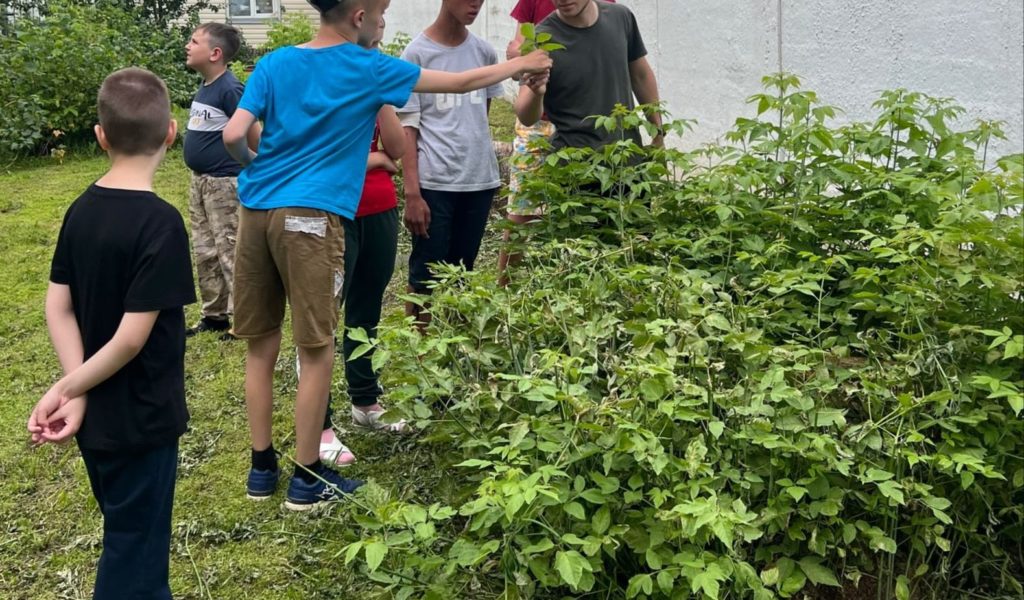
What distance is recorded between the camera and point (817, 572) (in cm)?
267

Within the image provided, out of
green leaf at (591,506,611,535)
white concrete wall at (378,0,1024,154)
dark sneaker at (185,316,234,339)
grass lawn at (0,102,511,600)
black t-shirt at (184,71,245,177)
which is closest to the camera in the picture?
green leaf at (591,506,611,535)

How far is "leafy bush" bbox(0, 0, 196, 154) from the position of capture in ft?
35.8

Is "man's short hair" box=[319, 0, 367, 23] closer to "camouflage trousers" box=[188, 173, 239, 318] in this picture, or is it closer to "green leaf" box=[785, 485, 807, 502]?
"green leaf" box=[785, 485, 807, 502]

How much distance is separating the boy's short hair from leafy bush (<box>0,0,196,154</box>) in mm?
8947

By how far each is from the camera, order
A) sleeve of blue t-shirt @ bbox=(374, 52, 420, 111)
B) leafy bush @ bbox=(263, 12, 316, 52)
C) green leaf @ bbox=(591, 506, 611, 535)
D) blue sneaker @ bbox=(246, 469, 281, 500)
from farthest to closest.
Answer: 1. leafy bush @ bbox=(263, 12, 316, 52)
2. blue sneaker @ bbox=(246, 469, 281, 500)
3. sleeve of blue t-shirt @ bbox=(374, 52, 420, 111)
4. green leaf @ bbox=(591, 506, 611, 535)

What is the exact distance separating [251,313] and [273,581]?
3.00ft

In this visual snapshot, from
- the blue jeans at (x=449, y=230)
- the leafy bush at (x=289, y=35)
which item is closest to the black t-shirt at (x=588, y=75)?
the blue jeans at (x=449, y=230)

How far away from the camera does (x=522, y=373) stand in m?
3.12

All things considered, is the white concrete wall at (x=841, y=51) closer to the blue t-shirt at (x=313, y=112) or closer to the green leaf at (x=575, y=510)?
the blue t-shirt at (x=313, y=112)

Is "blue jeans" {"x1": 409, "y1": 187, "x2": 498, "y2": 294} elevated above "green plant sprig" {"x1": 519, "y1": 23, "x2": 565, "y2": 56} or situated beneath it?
situated beneath

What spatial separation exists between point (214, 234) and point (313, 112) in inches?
95.0

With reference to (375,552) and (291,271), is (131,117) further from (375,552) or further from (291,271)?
(375,552)

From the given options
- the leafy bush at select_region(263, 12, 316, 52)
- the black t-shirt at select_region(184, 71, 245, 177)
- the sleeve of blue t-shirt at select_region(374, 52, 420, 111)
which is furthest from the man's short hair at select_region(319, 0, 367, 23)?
the leafy bush at select_region(263, 12, 316, 52)

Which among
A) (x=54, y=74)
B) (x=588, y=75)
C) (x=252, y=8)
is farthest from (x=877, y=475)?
(x=252, y=8)
